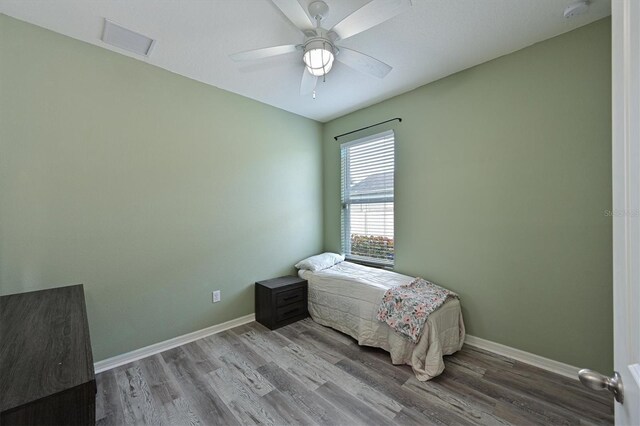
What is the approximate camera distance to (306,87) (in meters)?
2.25

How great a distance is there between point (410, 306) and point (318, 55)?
6.83 feet

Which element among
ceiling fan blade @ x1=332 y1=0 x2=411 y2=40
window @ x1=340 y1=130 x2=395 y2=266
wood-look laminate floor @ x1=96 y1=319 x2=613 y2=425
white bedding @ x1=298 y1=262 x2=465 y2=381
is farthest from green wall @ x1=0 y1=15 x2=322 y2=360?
ceiling fan blade @ x1=332 y1=0 x2=411 y2=40

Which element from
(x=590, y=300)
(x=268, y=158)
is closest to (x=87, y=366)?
(x=268, y=158)

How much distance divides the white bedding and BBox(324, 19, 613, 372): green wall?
35cm

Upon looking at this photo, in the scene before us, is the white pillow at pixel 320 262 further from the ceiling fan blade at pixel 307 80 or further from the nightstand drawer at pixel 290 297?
the ceiling fan blade at pixel 307 80

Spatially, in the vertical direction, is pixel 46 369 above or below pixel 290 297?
above

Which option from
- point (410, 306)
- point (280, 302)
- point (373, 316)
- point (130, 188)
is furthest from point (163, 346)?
point (410, 306)

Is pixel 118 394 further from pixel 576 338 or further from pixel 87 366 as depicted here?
pixel 576 338

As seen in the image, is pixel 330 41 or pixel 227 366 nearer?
pixel 330 41

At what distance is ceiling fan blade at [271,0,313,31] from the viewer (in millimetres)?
1461

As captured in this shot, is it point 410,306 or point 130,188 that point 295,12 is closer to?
point 130,188

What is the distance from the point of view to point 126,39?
2037mm

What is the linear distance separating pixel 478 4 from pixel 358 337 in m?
2.78

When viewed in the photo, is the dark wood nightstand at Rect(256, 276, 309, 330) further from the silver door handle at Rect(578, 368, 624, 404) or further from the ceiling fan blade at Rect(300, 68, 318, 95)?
the silver door handle at Rect(578, 368, 624, 404)
